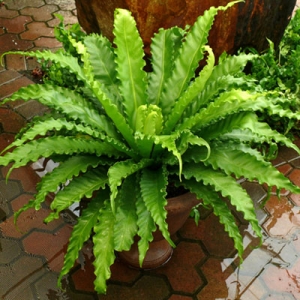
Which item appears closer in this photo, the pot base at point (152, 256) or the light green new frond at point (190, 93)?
the light green new frond at point (190, 93)

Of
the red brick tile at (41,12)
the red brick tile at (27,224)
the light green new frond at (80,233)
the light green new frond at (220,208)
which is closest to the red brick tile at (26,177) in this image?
the red brick tile at (27,224)

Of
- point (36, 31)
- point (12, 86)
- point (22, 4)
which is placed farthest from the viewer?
point (22, 4)

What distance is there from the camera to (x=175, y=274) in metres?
2.66

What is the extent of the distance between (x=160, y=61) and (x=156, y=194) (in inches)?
29.4

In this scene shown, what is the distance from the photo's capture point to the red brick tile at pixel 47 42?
15.5 feet

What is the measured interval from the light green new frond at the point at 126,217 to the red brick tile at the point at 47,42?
123 inches

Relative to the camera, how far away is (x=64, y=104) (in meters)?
2.03

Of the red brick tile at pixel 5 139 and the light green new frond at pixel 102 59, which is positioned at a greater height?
the light green new frond at pixel 102 59

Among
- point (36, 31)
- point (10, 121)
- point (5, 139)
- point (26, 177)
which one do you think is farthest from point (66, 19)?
point (26, 177)

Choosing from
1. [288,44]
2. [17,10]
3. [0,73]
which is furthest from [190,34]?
[17,10]

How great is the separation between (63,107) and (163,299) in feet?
4.42

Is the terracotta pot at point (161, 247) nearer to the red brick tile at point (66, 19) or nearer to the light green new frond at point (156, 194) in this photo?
the light green new frond at point (156, 194)

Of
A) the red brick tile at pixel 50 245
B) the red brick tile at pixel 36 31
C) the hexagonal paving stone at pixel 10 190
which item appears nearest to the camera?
the red brick tile at pixel 50 245

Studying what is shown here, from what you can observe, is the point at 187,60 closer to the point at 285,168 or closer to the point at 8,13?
the point at 285,168
